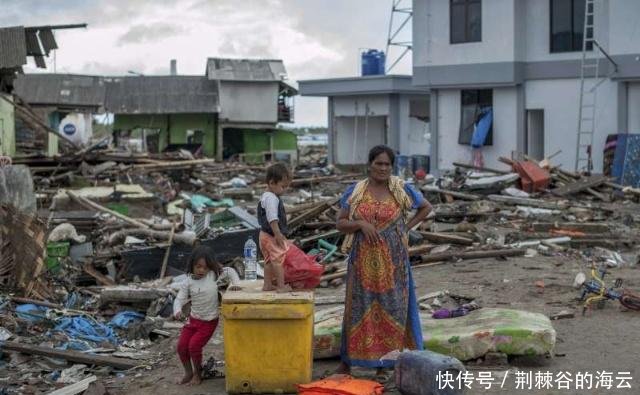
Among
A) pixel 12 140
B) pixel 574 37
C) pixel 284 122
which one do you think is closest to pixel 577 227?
pixel 574 37

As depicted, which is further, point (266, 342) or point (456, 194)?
point (456, 194)

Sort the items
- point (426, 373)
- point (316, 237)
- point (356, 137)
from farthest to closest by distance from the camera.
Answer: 1. point (356, 137)
2. point (316, 237)
3. point (426, 373)

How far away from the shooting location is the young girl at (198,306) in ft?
24.9

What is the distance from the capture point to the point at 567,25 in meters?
27.6

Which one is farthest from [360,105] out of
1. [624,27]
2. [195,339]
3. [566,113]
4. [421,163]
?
[195,339]

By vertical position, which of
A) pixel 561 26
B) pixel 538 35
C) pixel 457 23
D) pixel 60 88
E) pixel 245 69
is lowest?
pixel 538 35

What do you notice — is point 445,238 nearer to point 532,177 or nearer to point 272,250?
point 272,250

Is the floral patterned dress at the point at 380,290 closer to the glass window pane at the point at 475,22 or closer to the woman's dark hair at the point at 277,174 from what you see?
the woman's dark hair at the point at 277,174

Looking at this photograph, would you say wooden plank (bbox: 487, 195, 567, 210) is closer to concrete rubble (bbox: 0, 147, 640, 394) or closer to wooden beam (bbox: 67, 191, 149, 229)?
concrete rubble (bbox: 0, 147, 640, 394)

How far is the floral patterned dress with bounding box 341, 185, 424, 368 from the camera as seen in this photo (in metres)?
7.09

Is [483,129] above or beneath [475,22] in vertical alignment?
beneath

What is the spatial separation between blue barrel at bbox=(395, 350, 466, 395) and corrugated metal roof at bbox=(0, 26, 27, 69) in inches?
872

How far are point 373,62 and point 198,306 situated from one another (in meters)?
31.5

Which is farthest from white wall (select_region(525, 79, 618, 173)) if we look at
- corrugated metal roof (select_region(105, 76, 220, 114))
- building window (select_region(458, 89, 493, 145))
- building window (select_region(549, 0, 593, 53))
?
corrugated metal roof (select_region(105, 76, 220, 114))
